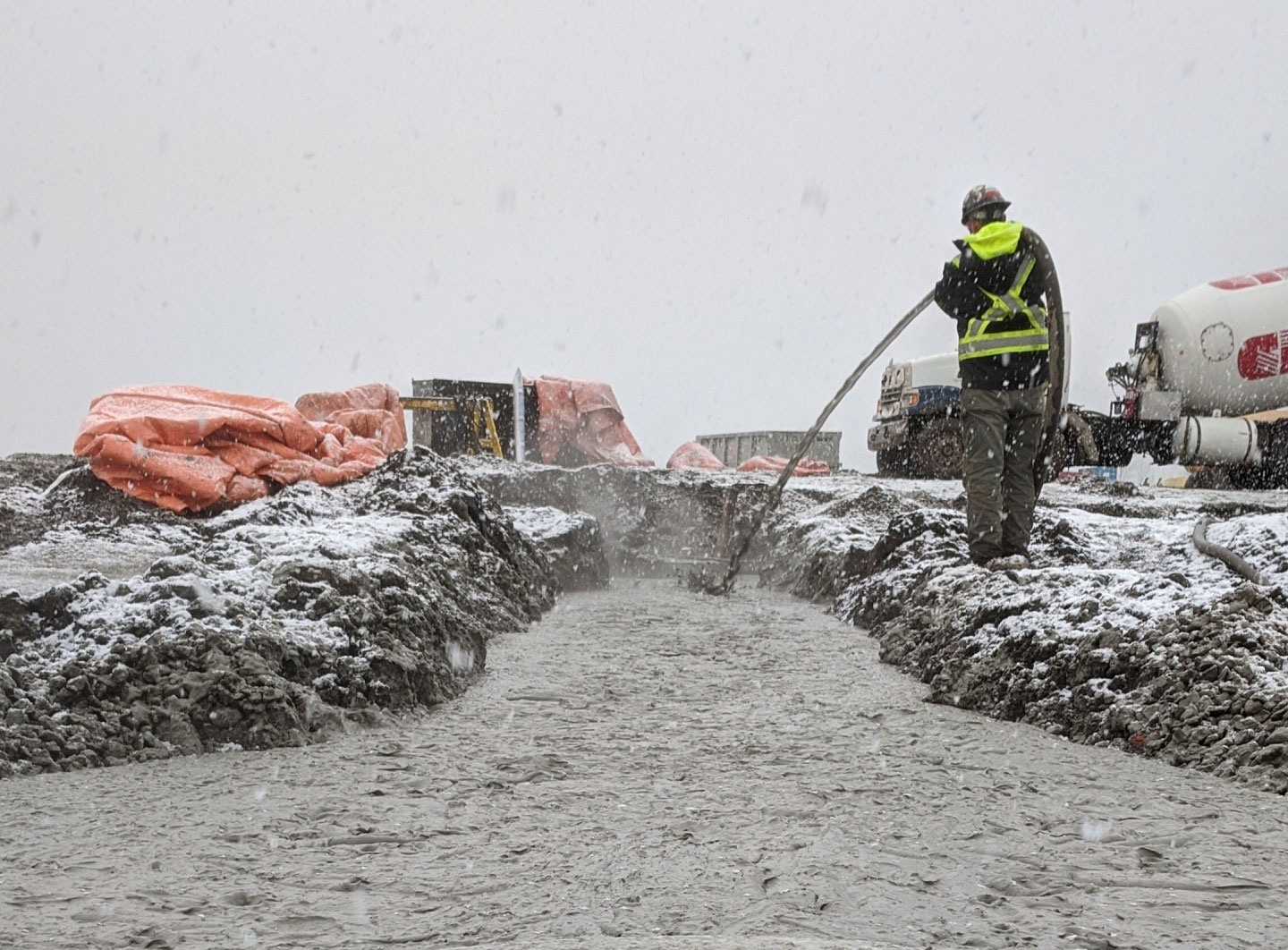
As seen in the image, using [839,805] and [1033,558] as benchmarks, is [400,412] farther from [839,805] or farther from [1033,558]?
[839,805]

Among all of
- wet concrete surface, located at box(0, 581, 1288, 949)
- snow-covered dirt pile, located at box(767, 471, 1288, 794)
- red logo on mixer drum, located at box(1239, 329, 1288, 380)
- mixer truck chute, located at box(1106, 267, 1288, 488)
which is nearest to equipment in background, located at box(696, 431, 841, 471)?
mixer truck chute, located at box(1106, 267, 1288, 488)

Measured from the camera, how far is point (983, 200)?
5.52m

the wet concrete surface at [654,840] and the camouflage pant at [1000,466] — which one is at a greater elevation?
the camouflage pant at [1000,466]

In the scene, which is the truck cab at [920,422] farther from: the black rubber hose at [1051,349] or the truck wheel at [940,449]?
the black rubber hose at [1051,349]

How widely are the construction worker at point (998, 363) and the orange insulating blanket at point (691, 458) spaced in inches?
494

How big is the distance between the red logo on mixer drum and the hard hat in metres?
10.5

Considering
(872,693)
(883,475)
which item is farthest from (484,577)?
(883,475)

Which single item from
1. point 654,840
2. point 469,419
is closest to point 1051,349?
point 654,840

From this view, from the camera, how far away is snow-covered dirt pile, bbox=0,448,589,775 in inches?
118

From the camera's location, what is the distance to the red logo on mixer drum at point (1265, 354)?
46.4ft

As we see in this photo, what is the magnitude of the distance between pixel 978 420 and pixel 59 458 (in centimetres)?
890

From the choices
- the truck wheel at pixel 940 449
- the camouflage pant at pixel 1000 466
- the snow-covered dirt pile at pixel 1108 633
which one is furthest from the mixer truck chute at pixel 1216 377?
the camouflage pant at pixel 1000 466

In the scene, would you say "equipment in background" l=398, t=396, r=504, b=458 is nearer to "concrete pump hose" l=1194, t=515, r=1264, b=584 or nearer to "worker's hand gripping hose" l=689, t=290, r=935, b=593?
"worker's hand gripping hose" l=689, t=290, r=935, b=593

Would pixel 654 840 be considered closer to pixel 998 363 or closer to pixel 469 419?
pixel 998 363
